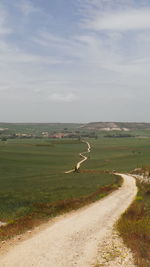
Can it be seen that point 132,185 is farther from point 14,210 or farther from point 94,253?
Result: point 94,253

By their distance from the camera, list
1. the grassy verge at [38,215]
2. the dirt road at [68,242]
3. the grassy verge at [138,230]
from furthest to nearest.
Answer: the grassy verge at [38,215] → the grassy verge at [138,230] → the dirt road at [68,242]

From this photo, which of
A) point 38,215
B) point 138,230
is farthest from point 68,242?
point 38,215

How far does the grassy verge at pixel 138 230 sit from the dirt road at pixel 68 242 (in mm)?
1483

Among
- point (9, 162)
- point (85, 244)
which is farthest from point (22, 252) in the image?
point (9, 162)

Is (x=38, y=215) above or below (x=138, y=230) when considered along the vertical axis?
below

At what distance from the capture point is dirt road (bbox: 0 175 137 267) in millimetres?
20312

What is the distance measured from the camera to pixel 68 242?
24641 mm

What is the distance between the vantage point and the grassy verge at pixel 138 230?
22.0 metres

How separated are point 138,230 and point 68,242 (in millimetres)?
7347

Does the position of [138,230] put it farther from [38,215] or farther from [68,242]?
[38,215]

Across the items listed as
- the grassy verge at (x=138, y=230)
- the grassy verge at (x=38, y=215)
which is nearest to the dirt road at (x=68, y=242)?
the grassy verge at (x=138, y=230)

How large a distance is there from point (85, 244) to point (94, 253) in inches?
80.3

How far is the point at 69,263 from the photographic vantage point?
20141 millimetres

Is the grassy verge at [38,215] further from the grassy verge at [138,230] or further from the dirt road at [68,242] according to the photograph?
the grassy verge at [138,230]
